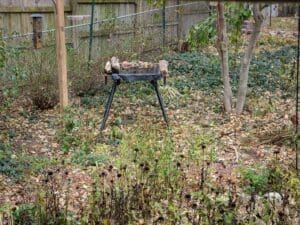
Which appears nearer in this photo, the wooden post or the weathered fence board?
the wooden post

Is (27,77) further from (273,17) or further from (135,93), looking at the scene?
(273,17)

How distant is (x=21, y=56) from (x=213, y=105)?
2545 mm

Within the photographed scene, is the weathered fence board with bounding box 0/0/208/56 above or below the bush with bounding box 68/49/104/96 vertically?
above

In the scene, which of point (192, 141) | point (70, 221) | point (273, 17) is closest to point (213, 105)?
point (192, 141)

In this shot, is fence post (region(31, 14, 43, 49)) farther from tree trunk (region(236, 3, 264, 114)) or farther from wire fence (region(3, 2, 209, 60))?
tree trunk (region(236, 3, 264, 114))

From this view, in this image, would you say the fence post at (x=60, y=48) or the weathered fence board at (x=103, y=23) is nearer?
the fence post at (x=60, y=48)

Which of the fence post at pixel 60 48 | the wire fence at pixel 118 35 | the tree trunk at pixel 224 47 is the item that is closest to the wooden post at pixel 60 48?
the fence post at pixel 60 48

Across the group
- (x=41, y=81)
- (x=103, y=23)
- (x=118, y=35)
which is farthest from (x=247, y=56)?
(x=103, y=23)

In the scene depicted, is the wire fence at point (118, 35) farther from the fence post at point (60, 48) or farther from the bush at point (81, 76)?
the fence post at point (60, 48)

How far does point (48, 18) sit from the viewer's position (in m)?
8.50

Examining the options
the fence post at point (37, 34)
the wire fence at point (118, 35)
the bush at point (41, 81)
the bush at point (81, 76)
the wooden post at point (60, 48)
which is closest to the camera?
the wooden post at point (60, 48)

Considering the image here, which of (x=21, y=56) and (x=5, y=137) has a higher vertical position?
(x=21, y=56)

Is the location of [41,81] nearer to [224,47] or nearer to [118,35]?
[224,47]

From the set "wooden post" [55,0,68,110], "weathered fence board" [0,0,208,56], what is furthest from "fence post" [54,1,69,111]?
"weathered fence board" [0,0,208,56]
